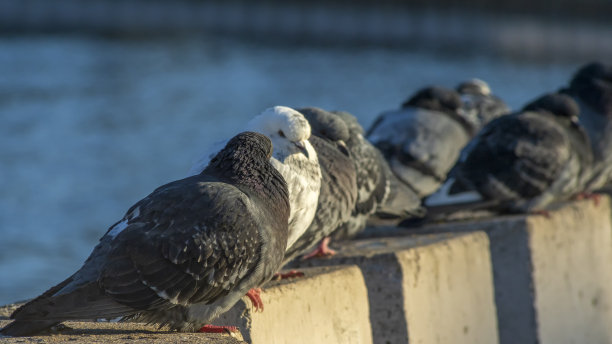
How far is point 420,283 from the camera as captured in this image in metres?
6.09

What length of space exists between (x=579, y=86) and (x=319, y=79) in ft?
126

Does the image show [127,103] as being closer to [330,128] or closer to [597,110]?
[597,110]

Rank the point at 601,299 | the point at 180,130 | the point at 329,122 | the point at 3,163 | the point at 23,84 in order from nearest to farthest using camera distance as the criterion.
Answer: the point at 329,122 → the point at 601,299 → the point at 3,163 → the point at 180,130 → the point at 23,84

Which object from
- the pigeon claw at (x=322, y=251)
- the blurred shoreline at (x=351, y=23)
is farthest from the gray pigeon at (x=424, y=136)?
the blurred shoreline at (x=351, y=23)

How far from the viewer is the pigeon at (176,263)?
4.34 m

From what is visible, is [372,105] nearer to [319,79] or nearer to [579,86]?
[319,79]

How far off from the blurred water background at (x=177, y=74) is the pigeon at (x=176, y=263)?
1.77m

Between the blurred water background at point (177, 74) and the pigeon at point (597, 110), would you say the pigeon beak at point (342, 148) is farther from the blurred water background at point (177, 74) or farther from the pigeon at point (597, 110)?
the pigeon at point (597, 110)

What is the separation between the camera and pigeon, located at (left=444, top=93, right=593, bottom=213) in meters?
8.92

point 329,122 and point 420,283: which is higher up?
point 329,122

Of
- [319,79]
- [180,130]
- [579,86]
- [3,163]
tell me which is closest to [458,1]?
[319,79]

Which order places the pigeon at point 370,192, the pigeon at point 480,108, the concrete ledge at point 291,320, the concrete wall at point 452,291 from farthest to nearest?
the pigeon at point 480,108 < the pigeon at point 370,192 < the concrete wall at point 452,291 < the concrete ledge at point 291,320

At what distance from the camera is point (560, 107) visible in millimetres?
9727

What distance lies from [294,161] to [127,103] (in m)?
34.7
